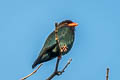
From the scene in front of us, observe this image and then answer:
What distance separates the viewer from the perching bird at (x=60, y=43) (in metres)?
6.61

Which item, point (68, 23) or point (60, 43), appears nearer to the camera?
point (60, 43)

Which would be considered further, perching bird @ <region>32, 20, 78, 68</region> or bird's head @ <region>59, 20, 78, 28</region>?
bird's head @ <region>59, 20, 78, 28</region>

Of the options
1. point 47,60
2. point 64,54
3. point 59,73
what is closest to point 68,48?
point 64,54

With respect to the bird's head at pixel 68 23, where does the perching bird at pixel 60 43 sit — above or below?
below

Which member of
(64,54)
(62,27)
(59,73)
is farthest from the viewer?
(62,27)

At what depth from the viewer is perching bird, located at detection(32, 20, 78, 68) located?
6.61 meters

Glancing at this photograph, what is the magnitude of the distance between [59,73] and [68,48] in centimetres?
213

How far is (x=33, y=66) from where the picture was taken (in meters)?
6.49

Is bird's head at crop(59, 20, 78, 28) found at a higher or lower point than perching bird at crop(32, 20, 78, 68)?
higher

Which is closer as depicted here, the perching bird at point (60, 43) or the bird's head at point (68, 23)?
the perching bird at point (60, 43)

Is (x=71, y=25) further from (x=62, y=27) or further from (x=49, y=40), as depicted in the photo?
(x=49, y=40)

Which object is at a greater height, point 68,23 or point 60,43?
point 68,23

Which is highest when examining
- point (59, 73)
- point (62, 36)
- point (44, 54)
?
point (62, 36)

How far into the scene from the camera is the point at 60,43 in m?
7.41
